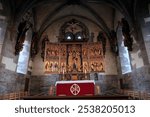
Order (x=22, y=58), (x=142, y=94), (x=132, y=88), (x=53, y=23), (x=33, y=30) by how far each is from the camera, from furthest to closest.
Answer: (x=53, y=23), (x=33, y=30), (x=22, y=58), (x=132, y=88), (x=142, y=94)

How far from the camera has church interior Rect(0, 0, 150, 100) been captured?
8.01 metres

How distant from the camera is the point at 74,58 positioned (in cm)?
1187

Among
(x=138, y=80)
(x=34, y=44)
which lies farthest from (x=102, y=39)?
(x=34, y=44)

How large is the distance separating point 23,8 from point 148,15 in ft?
27.2

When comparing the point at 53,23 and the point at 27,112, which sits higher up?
the point at 53,23

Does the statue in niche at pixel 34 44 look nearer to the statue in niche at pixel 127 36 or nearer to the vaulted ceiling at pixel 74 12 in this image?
the vaulted ceiling at pixel 74 12

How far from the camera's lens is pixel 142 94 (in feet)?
24.2

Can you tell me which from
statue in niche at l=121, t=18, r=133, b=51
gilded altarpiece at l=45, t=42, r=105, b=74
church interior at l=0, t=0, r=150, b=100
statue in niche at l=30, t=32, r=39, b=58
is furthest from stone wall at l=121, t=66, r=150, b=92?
statue in niche at l=30, t=32, r=39, b=58

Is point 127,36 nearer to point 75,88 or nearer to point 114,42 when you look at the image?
point 114,42

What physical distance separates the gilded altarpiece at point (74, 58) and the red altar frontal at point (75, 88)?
3359mm

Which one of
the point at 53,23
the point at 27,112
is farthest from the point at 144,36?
the point at 53,23

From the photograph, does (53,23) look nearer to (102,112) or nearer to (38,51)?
(38,51)

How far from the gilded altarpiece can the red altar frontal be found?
11.0 ft

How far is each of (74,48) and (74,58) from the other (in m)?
0.99
